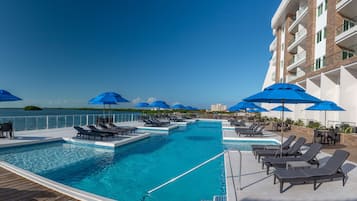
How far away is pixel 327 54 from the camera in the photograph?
17734 mm

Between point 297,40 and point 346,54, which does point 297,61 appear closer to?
point 297,40

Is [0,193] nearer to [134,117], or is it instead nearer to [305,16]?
[134,117]

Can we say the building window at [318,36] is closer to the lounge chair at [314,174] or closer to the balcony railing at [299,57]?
the balcony railing at [299,57]

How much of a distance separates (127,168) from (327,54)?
18.2m

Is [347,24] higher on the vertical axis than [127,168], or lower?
higher

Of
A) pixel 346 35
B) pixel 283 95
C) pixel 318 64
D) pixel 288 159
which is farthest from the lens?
pixel 318 64

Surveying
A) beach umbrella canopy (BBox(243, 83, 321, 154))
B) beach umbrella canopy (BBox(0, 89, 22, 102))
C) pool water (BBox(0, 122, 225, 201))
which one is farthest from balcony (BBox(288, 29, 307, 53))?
beach umbrella canopy (BBox(0, 89, 22, 102))

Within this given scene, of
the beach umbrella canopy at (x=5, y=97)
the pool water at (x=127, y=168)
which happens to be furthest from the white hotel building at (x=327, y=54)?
the beach umbrella canopy at (x=5, y=97)

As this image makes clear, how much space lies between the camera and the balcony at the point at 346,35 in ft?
49.3

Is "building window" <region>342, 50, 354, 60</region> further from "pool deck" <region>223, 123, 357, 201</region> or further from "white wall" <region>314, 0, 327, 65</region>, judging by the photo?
"pool deck" <region>223, 123, 357, 201</region>

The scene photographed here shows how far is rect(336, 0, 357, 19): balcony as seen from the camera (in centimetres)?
1512

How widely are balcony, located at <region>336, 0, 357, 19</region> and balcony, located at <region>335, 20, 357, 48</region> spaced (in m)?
0.60

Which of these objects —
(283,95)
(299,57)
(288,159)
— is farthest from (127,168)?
(299,57)

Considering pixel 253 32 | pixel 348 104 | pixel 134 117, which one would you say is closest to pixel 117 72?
pixel 134 117
